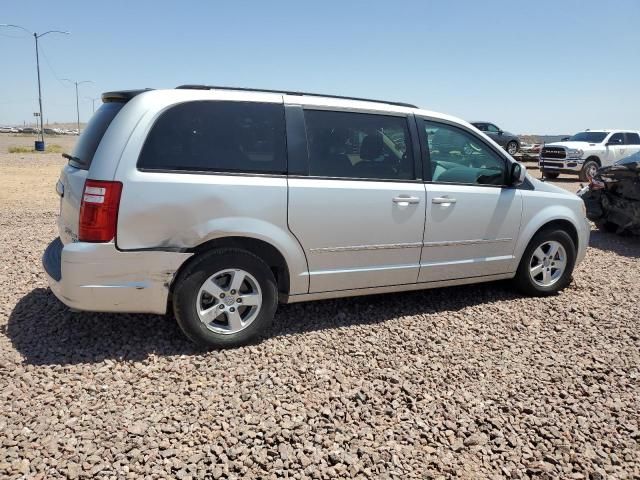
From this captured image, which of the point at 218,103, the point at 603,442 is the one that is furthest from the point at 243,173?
the point at 603,442

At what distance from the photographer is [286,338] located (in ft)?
13.2

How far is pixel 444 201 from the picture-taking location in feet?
14.4

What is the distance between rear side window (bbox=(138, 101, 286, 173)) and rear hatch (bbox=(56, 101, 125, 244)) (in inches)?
17.6

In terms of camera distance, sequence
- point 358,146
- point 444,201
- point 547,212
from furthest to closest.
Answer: point 547,212 → point 444,201 → point 358,146

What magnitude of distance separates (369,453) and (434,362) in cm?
122

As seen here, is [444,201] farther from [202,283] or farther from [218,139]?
[202,283]

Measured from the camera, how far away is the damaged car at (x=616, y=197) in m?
8.10

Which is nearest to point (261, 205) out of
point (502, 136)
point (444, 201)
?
point (444, 201)

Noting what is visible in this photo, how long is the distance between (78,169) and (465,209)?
320 cm

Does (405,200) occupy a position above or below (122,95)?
below

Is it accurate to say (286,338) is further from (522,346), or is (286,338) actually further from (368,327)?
(522,346)

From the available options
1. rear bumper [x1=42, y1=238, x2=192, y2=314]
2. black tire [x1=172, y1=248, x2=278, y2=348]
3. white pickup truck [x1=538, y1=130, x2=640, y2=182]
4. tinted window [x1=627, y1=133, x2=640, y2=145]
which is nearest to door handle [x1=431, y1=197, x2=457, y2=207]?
black tire [x1=172, y1=248, x2=278, y2=348]

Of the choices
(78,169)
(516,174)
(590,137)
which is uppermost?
(590,137)

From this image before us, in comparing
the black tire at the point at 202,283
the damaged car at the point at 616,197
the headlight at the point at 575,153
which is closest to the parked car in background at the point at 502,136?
the headlight at the point at 575,153
